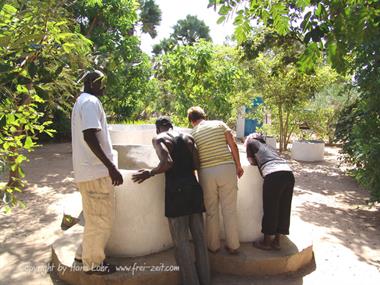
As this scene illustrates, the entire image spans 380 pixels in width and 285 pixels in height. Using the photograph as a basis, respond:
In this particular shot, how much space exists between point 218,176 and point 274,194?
65 centimetres

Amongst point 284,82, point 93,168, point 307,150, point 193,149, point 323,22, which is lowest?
point 307,150

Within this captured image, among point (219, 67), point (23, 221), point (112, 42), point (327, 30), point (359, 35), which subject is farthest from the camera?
point (112, 42)

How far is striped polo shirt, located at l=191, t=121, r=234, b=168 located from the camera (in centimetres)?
380

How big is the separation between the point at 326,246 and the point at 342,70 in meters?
3.69

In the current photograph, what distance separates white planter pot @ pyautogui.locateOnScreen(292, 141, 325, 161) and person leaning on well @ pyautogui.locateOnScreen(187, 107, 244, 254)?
8.97 m

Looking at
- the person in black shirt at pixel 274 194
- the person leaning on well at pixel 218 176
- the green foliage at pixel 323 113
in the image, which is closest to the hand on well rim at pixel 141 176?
the person leaning on well at pixel 218 176

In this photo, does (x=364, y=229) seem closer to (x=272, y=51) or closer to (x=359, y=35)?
(x=359, y=35)

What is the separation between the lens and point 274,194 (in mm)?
3971

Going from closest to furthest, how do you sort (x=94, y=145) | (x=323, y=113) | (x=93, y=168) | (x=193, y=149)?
(x=94, y=145), (x=93, y=168), (x=193, y=149), (x=323, y=113)

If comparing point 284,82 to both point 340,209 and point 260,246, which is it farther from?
point 260,246

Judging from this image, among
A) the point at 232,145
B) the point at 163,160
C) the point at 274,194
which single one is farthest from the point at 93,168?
the point at 274,194

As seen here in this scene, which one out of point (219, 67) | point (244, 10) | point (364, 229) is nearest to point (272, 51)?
point (219, 67)

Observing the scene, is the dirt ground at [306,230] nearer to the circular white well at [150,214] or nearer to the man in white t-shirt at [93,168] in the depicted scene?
the circular white well at [150,214]

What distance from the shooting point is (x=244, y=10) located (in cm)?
180
